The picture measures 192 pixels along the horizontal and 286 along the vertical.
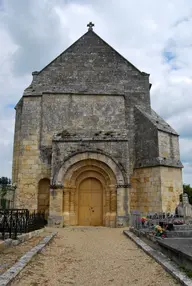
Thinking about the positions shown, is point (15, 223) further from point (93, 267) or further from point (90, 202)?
point (90, 202)

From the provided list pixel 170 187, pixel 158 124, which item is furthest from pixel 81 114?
pixel 170 187

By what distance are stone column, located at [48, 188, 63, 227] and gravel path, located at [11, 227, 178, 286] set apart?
4.75 m

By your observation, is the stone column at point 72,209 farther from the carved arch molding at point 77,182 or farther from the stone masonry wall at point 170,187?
the stone masonry wall at point 170,187

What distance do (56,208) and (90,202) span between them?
6.63 ft

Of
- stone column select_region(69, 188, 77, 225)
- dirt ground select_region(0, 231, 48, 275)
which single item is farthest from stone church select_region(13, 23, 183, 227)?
dirt ground select_region(0, 231, 48, 275)

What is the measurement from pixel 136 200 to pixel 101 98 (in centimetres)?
618

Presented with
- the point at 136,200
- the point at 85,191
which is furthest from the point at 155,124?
the point at 85,191

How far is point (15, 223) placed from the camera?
8.64 metres

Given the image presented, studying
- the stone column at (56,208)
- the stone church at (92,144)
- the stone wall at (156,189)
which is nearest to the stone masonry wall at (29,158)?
the stone church at (92,144)

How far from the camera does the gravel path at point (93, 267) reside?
4.79m

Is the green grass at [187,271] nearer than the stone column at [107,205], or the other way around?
the green grass at [187,271]

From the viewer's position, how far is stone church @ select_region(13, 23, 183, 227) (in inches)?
554

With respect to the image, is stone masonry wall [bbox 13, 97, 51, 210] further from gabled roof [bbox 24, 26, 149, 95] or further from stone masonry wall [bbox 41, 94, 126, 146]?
gabled roof [bbox 24, 26, 149, 95]

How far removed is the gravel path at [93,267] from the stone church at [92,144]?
562 cm
